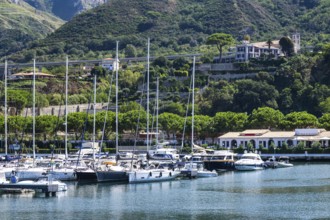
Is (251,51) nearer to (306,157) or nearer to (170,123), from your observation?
(170,123)

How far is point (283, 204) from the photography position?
64.3 metres

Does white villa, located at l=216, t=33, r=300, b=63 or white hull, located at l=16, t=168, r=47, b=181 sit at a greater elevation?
white villa, located at l=216, t=33, r=300, b=63

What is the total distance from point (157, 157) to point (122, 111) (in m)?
40.7

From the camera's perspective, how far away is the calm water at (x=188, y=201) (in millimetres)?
60000

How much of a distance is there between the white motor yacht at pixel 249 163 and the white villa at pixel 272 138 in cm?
1702

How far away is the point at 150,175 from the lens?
79.4 m

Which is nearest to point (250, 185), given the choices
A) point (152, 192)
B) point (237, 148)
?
point (152, 192)

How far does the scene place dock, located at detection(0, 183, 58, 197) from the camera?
69625 millimetres

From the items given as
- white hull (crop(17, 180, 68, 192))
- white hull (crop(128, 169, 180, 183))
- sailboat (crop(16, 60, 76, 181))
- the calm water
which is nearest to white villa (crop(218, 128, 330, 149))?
the calm water

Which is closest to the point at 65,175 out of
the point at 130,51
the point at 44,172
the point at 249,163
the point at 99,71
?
the point at 44,172

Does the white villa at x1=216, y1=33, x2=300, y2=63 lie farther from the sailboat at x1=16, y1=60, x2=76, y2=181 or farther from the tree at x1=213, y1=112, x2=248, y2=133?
the sailboat at x1=16, y1=60, x2=76, y2=181

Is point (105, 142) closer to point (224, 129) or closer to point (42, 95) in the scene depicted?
point (224, 129)

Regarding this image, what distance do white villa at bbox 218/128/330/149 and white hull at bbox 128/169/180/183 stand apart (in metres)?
35.3

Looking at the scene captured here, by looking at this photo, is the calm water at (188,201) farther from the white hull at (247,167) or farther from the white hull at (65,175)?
the white hull at (247,167)
